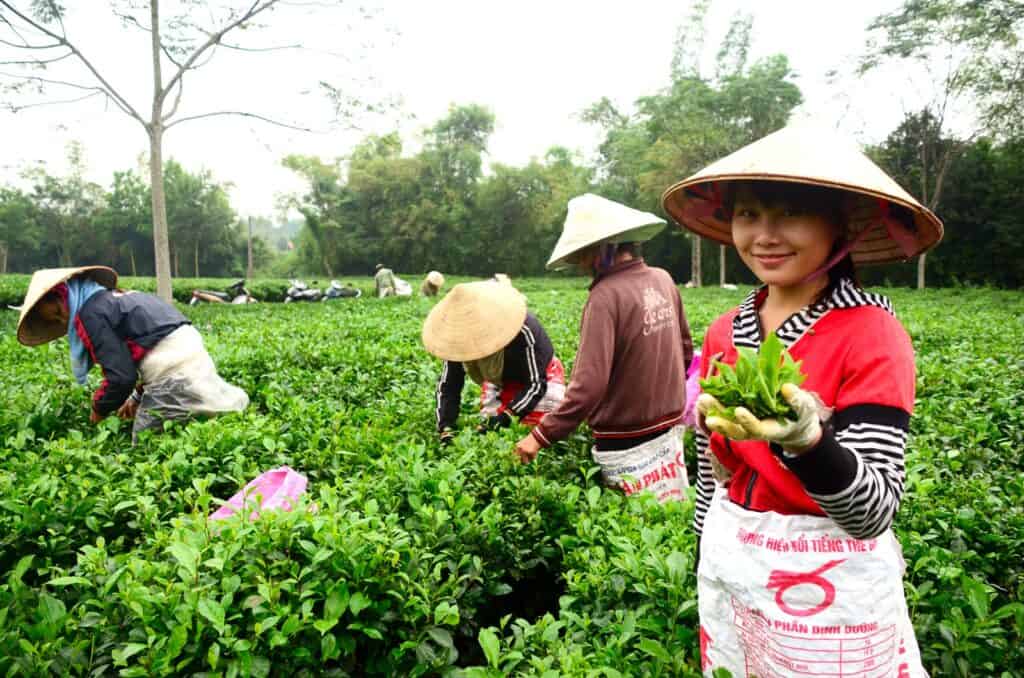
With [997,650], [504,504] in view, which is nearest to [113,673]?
[504,504]

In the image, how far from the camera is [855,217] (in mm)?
1393

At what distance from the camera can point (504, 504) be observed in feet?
8.09

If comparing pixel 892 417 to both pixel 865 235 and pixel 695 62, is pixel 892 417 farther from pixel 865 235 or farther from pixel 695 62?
pixel 695 62

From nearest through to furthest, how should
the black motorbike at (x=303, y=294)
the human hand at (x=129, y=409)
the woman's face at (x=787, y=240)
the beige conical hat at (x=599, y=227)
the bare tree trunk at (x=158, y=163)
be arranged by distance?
the woman's face at (x=787, y=240), the beige conical hat at (x=599, y=227), the human hand at (x=129, y=409), the bare tree trunk at (x=158, y=163), the black motorbike at (x=303, y=294)

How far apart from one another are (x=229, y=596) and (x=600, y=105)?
40.0 metres

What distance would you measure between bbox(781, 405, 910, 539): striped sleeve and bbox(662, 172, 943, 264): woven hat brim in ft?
1.34

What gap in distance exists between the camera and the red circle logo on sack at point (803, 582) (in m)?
1.21

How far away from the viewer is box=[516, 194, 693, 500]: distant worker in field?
253 centimetres

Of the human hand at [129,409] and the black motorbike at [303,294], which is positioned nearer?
the human hand at [129,409]

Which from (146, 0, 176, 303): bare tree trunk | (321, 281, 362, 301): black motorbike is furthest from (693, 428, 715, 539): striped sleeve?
(321, 281, 362, 301): black motorbike

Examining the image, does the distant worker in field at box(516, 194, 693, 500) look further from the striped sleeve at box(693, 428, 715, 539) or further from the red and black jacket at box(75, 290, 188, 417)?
the red and black jacket at box(75, 290, 188, 417)

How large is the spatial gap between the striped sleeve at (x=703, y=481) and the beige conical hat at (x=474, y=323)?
56.1 inches

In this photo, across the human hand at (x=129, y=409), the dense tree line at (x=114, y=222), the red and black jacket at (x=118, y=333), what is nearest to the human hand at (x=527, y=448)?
the red and black jacket at (x=118, y=333)

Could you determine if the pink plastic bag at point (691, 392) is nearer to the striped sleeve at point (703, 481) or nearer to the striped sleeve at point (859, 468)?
the striped sleeve at point (703, 481)
